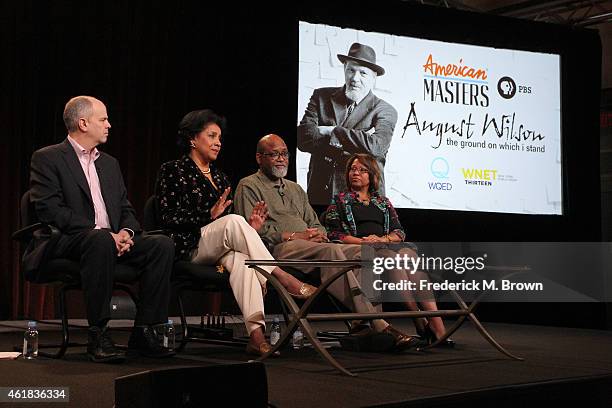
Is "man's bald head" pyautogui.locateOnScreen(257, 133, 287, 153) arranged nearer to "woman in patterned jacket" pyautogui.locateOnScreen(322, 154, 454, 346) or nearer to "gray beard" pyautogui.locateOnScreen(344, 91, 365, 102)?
"woman in patterned jacket" pyautogui.locateOnScreen(322, 154, 454, 346)

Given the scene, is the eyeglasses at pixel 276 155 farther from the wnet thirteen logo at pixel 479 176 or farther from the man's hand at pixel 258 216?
the wnet thirteen logo at pixel 479 176

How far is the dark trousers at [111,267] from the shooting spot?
10.0 ft

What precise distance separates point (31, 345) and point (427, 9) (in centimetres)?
468

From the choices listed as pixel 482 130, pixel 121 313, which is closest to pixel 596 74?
pixel 482 130

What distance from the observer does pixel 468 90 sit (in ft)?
22.4

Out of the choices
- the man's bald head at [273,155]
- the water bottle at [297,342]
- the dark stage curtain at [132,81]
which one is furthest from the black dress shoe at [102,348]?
→ the dark stage curtain at [132,81]

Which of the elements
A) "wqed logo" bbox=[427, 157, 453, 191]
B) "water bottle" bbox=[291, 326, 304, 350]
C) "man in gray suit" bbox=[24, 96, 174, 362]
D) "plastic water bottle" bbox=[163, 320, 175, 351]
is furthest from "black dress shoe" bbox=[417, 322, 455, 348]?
"wqed logo" bbox=[427, 157, 453, 191]

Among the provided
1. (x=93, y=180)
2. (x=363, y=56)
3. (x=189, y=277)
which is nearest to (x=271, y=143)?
(x=189, y=277)

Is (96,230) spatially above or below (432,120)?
below

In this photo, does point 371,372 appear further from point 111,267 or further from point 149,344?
point 111,267

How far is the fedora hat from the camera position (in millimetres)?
6479

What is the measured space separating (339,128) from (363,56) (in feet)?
2.01

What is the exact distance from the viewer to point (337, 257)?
3.83m

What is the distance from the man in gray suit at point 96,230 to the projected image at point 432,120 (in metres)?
3.00
